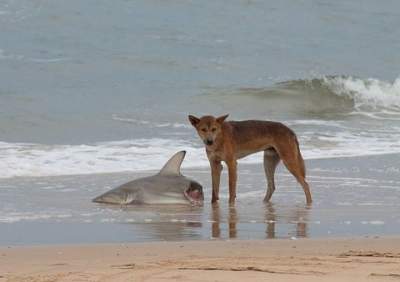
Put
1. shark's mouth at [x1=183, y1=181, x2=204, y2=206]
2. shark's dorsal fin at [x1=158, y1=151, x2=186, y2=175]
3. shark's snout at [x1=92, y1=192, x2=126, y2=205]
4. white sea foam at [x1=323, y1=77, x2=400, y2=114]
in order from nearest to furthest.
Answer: shark's snout at [x1=92, y1=192, x2=126, y2=205]
shark's mouth at [x1=183, y1=181, x2=204, y2=206]
shark's dorsal fin at [x1=158, y1=151, x2=186, y2=175]
white sea foam at [x1=323, y1=77, x2=400, y2=114]

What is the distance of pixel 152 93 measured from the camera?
66.2 ft

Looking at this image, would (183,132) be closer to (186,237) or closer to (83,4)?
(186,237)

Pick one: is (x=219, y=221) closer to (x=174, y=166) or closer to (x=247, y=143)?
(x=174, y=166)

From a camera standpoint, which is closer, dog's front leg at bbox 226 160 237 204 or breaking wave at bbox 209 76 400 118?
dog's front leg at bbox 226 160 237 204

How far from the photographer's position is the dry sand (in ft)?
20.0

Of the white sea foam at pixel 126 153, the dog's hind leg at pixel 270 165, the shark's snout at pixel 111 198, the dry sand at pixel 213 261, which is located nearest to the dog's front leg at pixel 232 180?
the dog's hind leg at pixel 270 165

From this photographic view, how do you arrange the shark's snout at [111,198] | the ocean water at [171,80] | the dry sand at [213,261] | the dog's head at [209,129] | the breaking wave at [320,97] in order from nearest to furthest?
the dry sand at [213,261], the shark's snout at [111,198], the dog's head at [209,129], the ocean water at [171,80], the breaking wave at [320,97]

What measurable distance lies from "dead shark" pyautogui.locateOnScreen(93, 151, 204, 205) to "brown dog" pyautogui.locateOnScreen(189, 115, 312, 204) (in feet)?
1.19

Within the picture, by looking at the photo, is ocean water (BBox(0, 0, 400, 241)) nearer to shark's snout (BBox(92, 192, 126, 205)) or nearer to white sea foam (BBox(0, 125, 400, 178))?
white sea foam (BBox(0, 125, 400, 178))

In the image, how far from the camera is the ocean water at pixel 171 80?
14094 millimetres

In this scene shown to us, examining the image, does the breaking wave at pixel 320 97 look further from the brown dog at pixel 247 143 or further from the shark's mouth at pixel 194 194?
the shark's mouth at pixel 194 194

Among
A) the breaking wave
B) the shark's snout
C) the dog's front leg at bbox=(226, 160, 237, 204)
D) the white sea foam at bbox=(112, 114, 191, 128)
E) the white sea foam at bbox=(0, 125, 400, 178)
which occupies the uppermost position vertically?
the breaking wave

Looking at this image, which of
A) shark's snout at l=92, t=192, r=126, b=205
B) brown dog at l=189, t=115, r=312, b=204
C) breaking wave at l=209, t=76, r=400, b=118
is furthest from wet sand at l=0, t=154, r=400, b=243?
breaking wave at l=209, t=76, r=400, b=118

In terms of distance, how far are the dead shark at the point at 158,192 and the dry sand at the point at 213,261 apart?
2602mm
